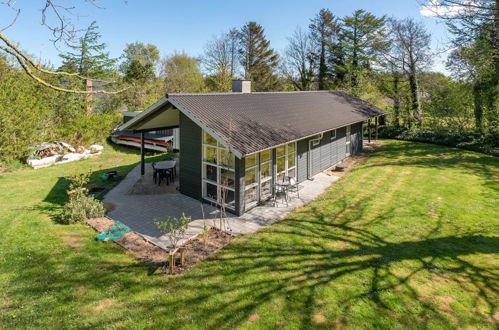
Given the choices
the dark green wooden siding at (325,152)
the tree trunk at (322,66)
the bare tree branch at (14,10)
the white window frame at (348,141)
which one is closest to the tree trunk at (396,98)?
the dark green wooden siding at (325,152)

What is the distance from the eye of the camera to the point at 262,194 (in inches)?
434

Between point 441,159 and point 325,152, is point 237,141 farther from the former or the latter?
point 441,159

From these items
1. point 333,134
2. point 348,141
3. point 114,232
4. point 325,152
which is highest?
point 333,134

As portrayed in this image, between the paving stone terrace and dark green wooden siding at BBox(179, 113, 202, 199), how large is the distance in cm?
41

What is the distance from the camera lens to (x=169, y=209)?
10320 millimetres

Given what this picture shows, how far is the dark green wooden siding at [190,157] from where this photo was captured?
1082 cm

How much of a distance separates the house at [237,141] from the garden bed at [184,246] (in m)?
1.37

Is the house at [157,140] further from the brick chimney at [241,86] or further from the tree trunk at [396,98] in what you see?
the tree trunk at [396,98]

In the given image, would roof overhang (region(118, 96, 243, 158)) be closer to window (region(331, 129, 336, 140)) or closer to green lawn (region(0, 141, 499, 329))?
green lawn (region(0, 141, 499, 329))

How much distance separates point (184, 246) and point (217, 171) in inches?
127

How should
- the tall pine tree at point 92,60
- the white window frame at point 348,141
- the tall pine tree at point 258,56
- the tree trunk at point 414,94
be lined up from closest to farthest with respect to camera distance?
the white window frame at point 348,141, the tall pine tree at point 92,60, the tree trunk at point 414,94, the tall pine tree at point 258,56

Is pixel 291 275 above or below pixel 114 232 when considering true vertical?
below

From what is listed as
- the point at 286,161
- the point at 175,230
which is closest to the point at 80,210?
the point at 175,230

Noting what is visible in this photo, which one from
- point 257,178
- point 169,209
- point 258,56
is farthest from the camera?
point 258,56
